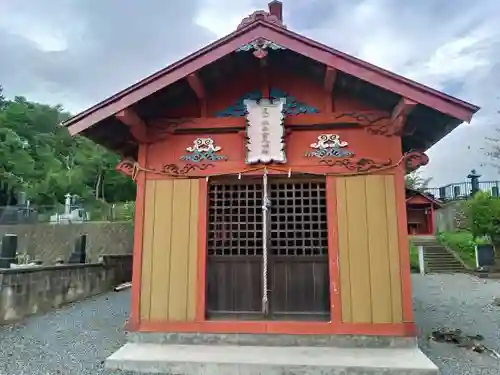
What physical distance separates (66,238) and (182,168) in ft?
54.7

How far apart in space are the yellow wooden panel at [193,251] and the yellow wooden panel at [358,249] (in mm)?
2084

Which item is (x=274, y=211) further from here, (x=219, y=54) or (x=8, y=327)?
(x=8, y=327)

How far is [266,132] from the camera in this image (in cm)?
604

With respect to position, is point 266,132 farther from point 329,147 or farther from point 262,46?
point 262,46

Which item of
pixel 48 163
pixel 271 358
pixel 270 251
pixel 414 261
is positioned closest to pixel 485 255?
pixel 414 261

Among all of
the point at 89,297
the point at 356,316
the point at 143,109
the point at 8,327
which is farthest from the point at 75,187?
the point at 356,316

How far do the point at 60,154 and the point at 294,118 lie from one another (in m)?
31.7

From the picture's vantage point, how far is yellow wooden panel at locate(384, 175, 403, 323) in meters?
5.60

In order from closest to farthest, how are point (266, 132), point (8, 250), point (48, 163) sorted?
point (266, 132), point (8, 250), point (48, 163)

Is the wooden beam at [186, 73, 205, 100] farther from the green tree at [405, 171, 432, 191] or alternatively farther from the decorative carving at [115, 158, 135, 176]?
the green tree at [405, 171, 432, 191]

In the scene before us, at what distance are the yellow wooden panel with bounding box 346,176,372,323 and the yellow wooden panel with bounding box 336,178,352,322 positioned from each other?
4 centimetres

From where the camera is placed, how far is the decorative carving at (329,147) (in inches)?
238

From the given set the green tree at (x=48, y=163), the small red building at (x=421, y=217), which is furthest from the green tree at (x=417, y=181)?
the green tree at (x=48, y=163)

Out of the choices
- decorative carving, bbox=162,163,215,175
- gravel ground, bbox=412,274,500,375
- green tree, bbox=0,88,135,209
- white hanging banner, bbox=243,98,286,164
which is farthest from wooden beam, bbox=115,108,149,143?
green tree, bbox=0,88,135,209
